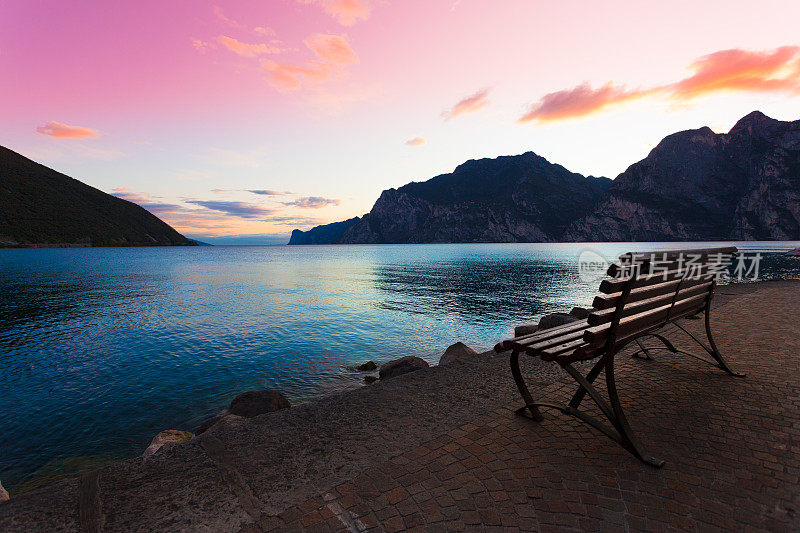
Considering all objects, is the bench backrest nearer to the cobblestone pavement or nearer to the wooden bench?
the wooden bench

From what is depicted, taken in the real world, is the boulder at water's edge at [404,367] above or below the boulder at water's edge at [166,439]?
above

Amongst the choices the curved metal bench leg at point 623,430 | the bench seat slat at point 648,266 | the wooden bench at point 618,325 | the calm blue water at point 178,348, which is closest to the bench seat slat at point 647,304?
the wooden bench at point 618,325

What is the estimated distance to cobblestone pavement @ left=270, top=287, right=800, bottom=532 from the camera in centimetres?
304

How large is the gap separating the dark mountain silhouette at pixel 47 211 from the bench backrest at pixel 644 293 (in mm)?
215415

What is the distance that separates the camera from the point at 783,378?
6121 mm

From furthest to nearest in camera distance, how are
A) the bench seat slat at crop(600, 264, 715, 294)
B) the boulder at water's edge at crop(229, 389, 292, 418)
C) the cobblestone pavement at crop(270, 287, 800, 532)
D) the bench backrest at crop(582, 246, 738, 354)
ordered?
the boulder at water's edge at crop(229, 389, 292, 418), the bench backrest at crop(582, 246, 738, 354), the bench seat slat at crop(600, 264, 715, 294), the cobblestone pavement at crop(270, 287, 800, 532)

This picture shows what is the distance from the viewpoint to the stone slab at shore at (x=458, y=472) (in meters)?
3.12

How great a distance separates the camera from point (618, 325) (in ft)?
12.9

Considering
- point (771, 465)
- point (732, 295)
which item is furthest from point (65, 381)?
point (732, 295)

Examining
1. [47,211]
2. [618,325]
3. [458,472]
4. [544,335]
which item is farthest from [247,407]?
[47,211]

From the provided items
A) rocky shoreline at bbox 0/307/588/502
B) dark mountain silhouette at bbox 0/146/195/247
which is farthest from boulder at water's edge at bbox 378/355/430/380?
dark mountain silhouette at bbox 0/146/195/247

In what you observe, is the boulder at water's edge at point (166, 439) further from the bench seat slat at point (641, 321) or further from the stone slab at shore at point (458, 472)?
the bench seat slat at point (641, 321)

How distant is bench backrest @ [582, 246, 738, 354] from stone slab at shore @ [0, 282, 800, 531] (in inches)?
50.2

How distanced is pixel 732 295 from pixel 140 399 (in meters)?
24.3
